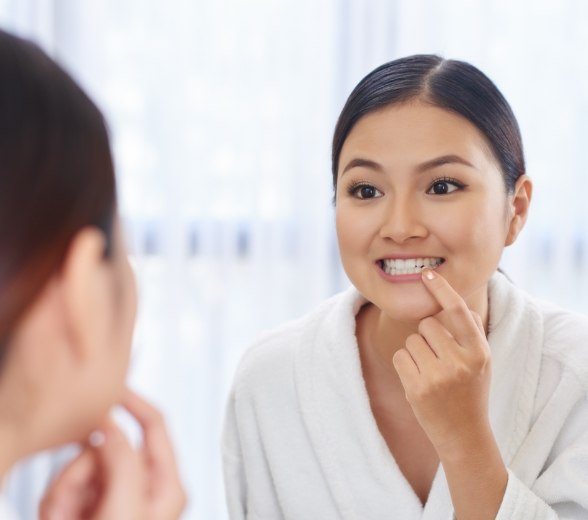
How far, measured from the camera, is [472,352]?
1.23 meters

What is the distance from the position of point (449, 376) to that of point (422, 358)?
0.05 meters

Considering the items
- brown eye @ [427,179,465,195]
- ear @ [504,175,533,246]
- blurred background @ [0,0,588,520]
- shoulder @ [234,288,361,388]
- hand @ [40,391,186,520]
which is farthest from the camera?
blurred background @ [0,0,588,520]

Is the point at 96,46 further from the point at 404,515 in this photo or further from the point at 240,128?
the point at 404,515

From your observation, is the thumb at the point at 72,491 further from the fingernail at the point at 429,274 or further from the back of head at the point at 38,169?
the fingernail at the point at 429,274

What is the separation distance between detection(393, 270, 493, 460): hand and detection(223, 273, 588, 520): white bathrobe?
0.20 m

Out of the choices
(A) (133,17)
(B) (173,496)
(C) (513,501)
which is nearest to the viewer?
(B) (173,496)

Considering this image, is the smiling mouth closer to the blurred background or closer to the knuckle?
the knuckle

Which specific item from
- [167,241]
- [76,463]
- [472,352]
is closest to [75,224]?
[76,463]

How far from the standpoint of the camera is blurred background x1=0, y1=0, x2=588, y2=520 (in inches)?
96.5

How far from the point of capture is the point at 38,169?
2.01ft

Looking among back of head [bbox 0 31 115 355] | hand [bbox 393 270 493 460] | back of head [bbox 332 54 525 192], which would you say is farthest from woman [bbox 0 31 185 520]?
back of head [bbox 332 54 525 192]

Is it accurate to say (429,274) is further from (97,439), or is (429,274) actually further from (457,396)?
(97,439)

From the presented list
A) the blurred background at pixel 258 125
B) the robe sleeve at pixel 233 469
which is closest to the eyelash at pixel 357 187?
the robe sleeve at pixel 233 469

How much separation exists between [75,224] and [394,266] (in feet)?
2.49
